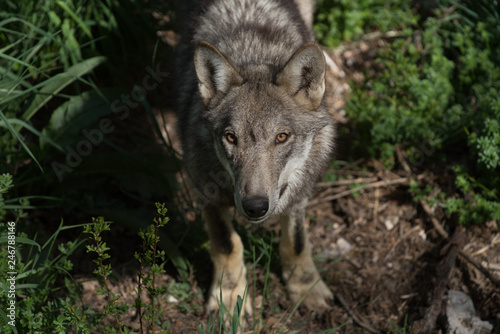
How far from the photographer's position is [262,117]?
3342 millimetres

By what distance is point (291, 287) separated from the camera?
437cm

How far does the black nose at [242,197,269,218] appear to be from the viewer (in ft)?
10.2

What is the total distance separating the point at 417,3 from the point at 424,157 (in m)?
2.29

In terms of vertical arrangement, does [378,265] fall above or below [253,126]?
below

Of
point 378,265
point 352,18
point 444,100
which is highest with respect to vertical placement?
point 352,18

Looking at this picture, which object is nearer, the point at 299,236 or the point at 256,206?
the point at 256,206

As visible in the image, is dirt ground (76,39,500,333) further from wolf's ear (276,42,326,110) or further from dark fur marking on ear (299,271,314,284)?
wolf's ear (276,42,326,110)

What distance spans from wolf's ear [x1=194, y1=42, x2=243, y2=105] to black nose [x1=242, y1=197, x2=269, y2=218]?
86 centimetres

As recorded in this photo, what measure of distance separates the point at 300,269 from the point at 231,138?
153 cm

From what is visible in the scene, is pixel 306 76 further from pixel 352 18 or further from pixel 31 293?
pixel 352 18

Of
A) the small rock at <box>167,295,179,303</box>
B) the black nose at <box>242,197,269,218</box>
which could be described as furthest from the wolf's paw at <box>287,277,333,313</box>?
the black nose at <box>242,197,269,218</box>

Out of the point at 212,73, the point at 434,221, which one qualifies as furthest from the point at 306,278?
the point at 212,73

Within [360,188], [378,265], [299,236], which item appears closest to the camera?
[299,236]

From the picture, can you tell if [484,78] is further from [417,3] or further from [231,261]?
[231,261]
